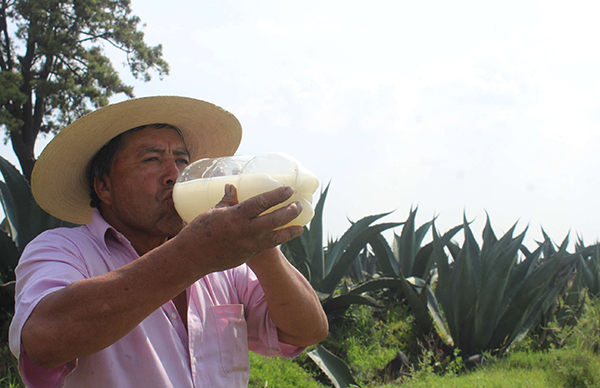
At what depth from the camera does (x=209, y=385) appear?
156cm

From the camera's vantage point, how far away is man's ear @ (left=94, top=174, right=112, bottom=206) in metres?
1.90

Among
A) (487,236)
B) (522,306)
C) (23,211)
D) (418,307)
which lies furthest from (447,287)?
(23,211)

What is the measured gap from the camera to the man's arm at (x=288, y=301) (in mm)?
1580

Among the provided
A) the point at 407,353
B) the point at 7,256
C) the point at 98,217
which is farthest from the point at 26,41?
the point at 98,217

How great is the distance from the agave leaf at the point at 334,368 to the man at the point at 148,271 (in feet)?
7.42

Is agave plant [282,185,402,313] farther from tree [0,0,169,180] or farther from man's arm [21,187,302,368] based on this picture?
tree [0,0,169,180]

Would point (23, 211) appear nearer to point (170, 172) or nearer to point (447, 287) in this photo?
point (170, 172)

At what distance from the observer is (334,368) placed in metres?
4.05

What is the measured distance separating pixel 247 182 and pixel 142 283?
1.10 ft

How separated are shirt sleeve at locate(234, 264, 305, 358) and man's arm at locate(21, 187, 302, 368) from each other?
2.24ft

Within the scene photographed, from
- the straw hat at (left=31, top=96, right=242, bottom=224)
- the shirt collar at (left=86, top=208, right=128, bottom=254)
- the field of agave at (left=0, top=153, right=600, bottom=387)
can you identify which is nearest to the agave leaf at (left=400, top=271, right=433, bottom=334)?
the field of agave at (left=0, top=153, right=600, bottom=387)

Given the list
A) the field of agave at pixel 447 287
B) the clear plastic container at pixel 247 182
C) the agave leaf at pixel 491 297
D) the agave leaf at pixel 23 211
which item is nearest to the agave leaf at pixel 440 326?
the field of agave at pixel 447 287

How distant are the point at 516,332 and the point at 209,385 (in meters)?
4.03

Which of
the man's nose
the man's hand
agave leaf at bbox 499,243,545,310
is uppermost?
the man's nose
